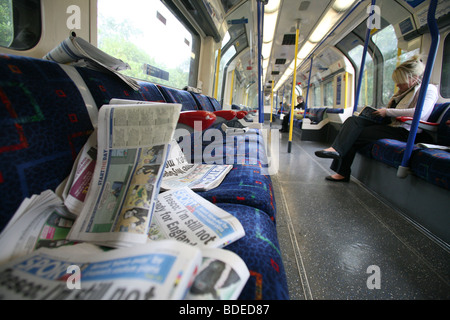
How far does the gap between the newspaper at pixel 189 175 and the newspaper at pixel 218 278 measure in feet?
1.52

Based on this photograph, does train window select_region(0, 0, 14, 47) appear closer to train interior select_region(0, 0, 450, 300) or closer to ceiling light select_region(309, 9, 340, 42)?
train interior select_region(0, 0, 450, 300)

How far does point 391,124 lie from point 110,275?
2.80 metres

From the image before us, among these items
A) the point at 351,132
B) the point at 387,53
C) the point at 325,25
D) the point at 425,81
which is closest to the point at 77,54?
the point at 425,81

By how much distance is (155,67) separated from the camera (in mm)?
2434

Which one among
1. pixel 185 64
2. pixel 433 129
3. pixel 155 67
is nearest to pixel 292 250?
pixel 433 129

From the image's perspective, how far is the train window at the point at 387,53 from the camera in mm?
3723

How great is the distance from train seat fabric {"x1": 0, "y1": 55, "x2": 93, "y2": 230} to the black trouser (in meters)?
2.49

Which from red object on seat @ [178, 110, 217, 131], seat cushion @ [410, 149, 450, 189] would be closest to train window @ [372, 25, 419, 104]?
seat cushion @ [410, 149, 450, 189]

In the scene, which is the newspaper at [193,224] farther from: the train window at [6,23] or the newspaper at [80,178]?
the train window at [6,23]

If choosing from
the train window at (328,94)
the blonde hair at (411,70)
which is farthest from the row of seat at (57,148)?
the train window at (328,94)

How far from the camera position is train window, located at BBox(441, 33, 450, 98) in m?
2.42

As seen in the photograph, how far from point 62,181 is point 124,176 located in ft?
0.61

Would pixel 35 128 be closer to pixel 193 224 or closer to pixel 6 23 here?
pixel 193 224

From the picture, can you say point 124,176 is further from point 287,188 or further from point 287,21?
point 287,21
